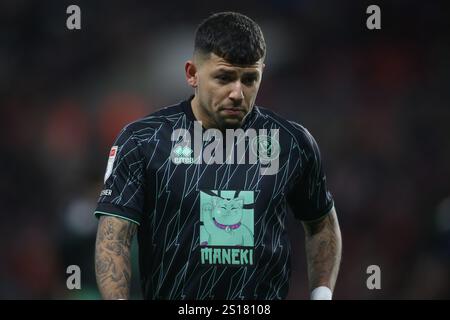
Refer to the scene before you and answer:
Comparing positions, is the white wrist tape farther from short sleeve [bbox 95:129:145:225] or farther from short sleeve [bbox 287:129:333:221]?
short sleeve [bbox 95:129:145:225]

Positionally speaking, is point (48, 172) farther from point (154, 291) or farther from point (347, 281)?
point (154, 291)

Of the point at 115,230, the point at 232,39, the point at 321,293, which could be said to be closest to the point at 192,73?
the point at 232,39

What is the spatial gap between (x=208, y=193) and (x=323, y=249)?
76 cm

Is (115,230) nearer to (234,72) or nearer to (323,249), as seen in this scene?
(234,72)

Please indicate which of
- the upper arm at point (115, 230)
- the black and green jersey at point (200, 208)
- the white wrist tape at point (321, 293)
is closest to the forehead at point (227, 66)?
the black and green jersey at point (200, 208)

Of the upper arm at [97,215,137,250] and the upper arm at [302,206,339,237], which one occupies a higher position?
the upper arm at [97,215,137,250]

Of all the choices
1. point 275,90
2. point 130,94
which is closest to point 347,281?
point 275,90

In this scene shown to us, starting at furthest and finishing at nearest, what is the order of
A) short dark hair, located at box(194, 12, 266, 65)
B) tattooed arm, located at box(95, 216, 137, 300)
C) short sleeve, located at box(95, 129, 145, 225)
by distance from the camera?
short dark hair, located at box(194, 12, 266, 65)
short sleeve, located at box(95, 129, 145, 225)
tattooed arm, located at box(95, 216, 137, 300)

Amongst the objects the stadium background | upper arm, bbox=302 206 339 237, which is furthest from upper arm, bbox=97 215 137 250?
the stadium background

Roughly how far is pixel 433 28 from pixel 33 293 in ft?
16.7

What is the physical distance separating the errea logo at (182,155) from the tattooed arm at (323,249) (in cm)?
74

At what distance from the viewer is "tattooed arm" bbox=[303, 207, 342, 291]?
15.0ft

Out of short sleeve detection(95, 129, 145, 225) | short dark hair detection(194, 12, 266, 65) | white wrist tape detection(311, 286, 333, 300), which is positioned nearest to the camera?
short sleeve detection(95, 129, 145, 225)

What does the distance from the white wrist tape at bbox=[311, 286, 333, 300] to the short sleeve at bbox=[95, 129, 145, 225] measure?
966 millimetres
